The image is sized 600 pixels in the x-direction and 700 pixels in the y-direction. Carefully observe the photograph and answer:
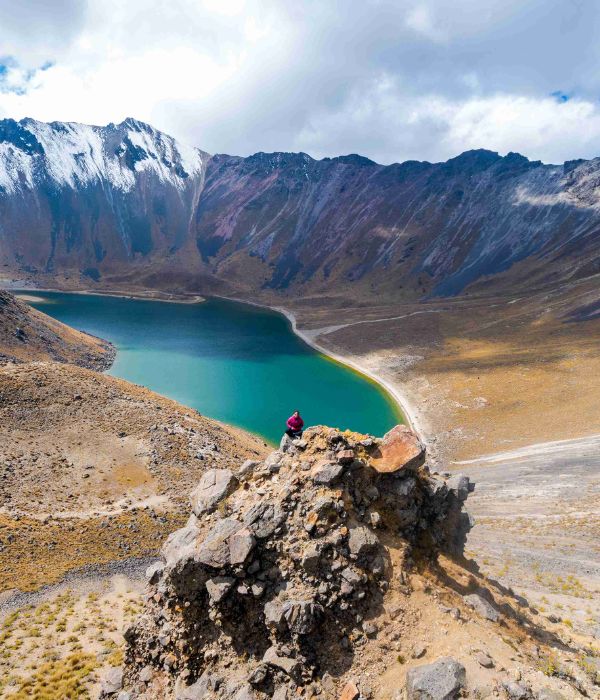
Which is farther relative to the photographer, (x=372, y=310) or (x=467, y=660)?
(x=372, y=310)

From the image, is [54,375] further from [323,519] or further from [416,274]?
[416,274]

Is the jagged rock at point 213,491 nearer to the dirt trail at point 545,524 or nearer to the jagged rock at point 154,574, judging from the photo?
the jagged rock at point 154,574

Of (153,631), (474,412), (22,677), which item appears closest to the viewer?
(153,631)

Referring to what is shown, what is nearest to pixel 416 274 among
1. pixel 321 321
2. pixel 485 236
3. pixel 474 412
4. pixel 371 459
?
pixel 485 236

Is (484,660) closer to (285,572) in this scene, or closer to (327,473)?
(285,572)

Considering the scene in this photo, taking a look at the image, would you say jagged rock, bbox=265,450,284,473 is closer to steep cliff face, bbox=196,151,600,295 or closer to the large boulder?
the large boulder

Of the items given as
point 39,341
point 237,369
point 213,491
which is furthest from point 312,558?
point 237,369

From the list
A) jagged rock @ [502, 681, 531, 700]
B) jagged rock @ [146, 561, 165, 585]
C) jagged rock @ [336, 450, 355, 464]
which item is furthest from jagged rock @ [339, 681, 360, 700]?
jagged rock @ [146, 561, 165, 585]

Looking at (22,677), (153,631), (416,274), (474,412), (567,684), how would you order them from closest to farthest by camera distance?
(567,684) → (153,631) → (22,677) → (474,412) → (416,274)
